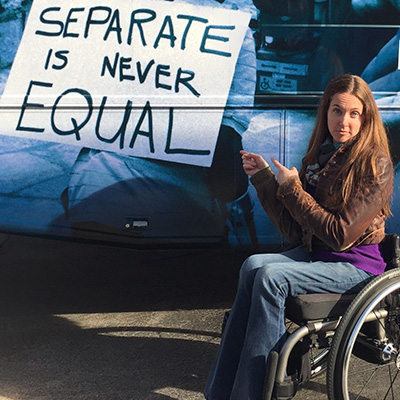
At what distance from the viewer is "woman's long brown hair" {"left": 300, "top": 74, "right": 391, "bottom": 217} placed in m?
2.46

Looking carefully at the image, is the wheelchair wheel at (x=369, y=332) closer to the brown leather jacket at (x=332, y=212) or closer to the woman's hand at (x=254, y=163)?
the brown leather jacket at (x=332, y=212)

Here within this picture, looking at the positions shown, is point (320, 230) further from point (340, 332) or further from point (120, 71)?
point (120, 71)

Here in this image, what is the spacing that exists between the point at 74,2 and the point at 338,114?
1592mm

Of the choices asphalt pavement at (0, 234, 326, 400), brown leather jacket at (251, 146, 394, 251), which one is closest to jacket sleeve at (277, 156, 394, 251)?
brown leather jacket at (251, 146, 394, 251)

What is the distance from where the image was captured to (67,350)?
138 inches

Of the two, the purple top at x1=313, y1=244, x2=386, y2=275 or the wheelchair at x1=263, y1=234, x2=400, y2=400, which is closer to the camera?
the wheelchair at x1=263, y1=234, x2=400, y2=400

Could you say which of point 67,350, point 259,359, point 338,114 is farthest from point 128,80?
point 259,359

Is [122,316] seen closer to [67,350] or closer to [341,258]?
[67,350]

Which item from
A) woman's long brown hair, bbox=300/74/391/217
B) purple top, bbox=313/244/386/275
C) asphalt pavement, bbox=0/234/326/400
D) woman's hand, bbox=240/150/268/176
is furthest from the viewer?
asphalt pavement, bbox=0/234/326/400

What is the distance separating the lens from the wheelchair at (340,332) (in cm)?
236

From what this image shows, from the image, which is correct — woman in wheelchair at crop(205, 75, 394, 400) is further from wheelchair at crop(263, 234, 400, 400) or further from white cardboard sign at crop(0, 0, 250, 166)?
white cardboard sign at crop(0, 0, 250, 166)

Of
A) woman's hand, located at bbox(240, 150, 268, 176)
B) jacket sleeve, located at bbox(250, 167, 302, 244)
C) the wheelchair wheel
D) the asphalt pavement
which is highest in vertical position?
woman's hand, located at bbox(240, 150, 268, 176)

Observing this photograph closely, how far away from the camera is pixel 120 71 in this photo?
11.2 ft

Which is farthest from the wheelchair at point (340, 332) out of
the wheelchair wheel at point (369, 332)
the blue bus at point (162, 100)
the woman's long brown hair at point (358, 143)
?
the blue bus at point (162, 100)
